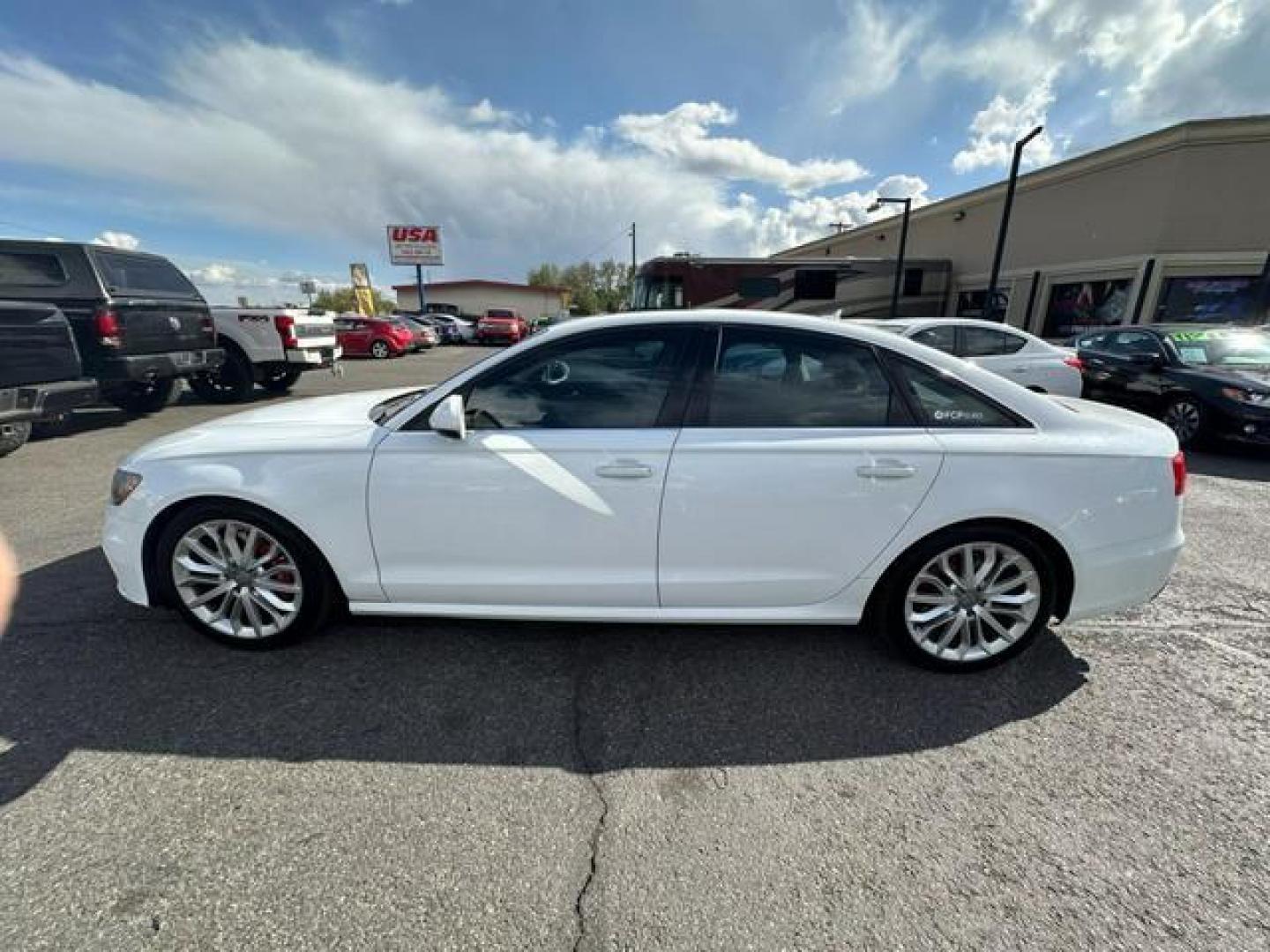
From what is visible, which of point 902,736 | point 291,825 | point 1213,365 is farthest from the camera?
point 1213,365

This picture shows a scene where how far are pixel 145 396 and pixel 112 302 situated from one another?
90.6 inches

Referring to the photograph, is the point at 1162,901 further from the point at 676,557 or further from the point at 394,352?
the point at 394,352

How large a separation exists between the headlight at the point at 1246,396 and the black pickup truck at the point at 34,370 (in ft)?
40.3

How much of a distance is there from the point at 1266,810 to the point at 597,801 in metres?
2.25

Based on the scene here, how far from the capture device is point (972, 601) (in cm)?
258

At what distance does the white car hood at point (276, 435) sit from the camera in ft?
8.36

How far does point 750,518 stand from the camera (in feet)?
7.89

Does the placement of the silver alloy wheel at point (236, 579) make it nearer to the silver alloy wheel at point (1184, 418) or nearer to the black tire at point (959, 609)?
the black tire at point (959, 609)

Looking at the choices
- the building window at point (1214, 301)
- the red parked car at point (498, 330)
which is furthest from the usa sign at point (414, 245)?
the building window at point (1214, 301)

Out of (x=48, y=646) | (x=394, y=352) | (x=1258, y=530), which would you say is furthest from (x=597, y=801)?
(x=394, y=352)

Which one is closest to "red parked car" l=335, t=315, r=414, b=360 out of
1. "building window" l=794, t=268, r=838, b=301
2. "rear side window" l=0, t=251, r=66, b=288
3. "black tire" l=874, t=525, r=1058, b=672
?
"rear side window" l=0, t=251, r=66, b=288

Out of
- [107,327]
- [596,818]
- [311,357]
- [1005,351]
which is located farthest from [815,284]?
[596,818]

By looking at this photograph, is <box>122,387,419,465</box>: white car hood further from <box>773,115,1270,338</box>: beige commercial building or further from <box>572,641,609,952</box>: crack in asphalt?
<box>773,115,1270,338</box>: beige commercial building

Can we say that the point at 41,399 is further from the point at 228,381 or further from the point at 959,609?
the point at 959,609
